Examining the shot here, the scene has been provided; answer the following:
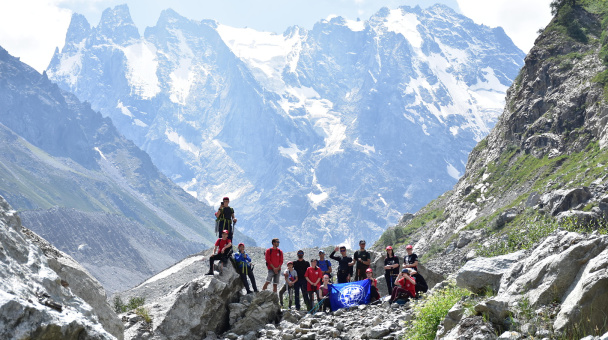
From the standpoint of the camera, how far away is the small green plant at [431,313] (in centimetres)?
1488

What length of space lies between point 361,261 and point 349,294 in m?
2.20

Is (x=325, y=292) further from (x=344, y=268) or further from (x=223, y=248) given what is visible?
(x=223, y=248)

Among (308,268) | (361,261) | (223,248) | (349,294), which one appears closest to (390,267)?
(349,294)

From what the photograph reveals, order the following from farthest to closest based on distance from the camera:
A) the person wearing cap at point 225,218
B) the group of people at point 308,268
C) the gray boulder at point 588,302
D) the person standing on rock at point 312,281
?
the person wearing cap at point 225,218 < the person standing on rock at point 312,281 < the group of people at point 308,268 < the gray boulder at point 588,302

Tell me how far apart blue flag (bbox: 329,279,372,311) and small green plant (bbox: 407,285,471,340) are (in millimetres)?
9164

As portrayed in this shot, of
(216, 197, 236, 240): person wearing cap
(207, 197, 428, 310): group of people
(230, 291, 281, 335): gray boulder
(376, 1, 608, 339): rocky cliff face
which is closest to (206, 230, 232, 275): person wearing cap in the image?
(207, 197, 428, 310): group of people

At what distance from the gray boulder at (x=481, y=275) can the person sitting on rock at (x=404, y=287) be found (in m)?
6.14

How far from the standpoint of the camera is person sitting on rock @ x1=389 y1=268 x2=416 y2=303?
21.7 m

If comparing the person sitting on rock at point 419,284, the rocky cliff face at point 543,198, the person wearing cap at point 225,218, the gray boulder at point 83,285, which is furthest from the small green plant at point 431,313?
the person wearing cap at point 225,218

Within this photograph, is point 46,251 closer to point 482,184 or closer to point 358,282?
point 358,282

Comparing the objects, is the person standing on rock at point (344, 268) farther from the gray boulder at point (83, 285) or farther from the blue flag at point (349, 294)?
the gray boulder at point (83, 285)

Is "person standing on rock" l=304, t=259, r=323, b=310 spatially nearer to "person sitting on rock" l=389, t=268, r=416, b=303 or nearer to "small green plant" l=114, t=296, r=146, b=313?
"person sitting on rock" l=389, t=268, r=416, b=303

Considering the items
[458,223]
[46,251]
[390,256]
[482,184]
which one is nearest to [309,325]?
[390,256]

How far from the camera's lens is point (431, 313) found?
49.2 feet
